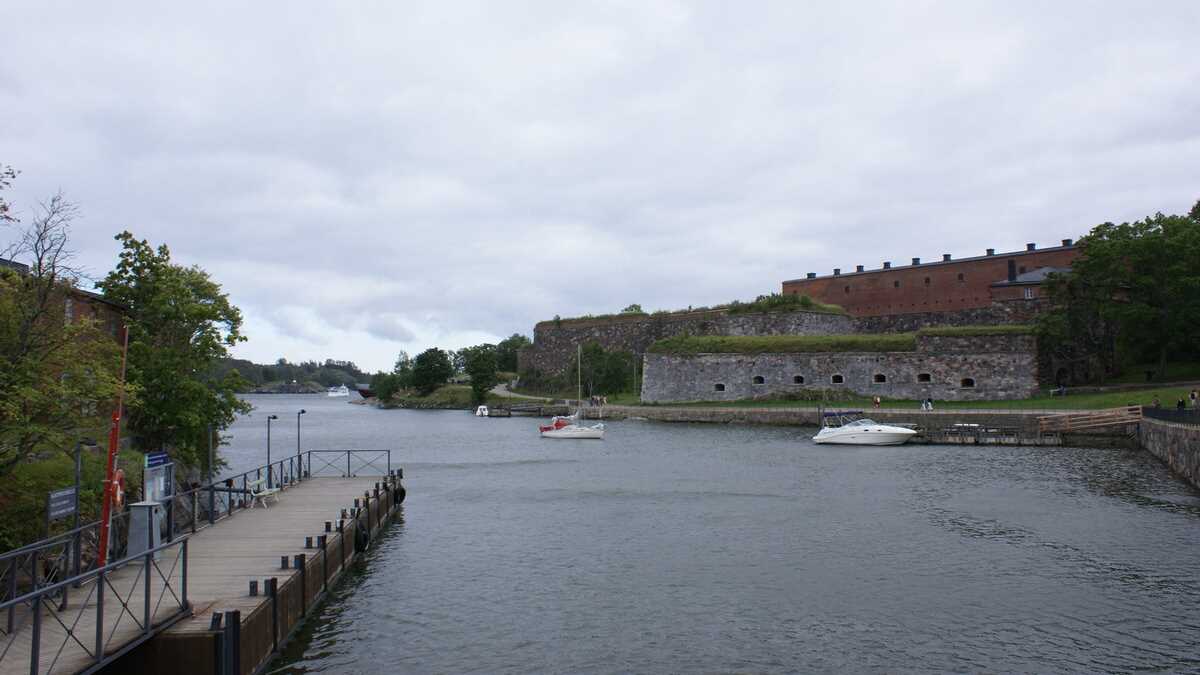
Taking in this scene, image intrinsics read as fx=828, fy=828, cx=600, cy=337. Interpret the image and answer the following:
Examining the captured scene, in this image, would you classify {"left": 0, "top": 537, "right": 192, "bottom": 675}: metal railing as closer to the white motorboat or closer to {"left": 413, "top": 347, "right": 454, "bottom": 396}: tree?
the white motorboat

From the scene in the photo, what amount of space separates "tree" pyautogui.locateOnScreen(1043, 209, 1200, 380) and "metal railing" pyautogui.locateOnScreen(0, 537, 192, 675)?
151 feet

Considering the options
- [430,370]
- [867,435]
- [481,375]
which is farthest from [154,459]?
[430,370]

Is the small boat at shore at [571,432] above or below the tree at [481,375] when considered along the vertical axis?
below

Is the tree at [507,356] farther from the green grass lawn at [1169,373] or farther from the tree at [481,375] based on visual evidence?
the green grass lawn at [1169,373]

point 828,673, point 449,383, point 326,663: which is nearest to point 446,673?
point 326,663

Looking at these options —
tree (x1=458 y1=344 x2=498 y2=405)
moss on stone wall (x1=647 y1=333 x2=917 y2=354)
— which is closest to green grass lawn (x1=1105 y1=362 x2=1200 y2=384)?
moss on stone wall (x1=647 y1=333 x2=917 y2=354)

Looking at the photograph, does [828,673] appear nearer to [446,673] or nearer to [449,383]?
[446,673]

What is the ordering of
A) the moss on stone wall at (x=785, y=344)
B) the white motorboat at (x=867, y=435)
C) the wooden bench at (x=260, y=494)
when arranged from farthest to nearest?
the moss on stone wall at (x=785, y=344), the white motorboat at (x=867, y=435), the wooden bench at (x=260, y=494)

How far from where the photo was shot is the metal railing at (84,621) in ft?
25.0

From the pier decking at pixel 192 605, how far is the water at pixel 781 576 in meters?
0.91

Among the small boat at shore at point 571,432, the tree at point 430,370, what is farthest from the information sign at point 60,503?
the tree at point 430,370

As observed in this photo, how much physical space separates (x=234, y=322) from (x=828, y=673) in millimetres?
21981

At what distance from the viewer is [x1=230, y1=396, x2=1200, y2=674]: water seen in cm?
1110

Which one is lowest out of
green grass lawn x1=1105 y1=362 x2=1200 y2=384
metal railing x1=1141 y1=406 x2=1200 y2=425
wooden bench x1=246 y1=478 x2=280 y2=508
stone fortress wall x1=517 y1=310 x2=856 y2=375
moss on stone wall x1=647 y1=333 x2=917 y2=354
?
wooden bench x1=246 y1=478 x2=280 y2=508
